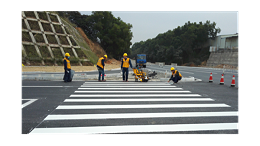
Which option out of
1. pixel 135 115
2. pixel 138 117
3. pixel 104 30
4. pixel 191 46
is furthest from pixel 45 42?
A: pixel 191 46

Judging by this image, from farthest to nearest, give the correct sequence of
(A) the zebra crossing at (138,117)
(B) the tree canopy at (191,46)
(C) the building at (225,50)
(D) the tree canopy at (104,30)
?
(B) the tree canopy at (191,46) < (D) the tree canopy at (104,30) < (C) the building at (225,50) < (A) the zebra crossing at (138,117)

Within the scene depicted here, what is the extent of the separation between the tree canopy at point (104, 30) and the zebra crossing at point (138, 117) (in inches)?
1713

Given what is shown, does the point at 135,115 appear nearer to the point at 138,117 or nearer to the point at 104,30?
the point at 138,117

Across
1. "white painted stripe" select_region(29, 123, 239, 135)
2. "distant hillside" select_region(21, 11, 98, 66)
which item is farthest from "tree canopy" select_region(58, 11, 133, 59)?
"white painted stripe" select_region(29, 123, 239, 135)

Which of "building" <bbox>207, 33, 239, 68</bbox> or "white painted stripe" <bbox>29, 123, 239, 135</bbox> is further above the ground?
"building" <bbox>207, 33, 239, 68</bbox>

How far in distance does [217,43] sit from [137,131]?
5657cm

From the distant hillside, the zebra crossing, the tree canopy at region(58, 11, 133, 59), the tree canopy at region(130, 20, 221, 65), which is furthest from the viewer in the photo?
the tree canopy at region(130, 20, 221, 65)

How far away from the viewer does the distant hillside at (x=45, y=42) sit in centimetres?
2362

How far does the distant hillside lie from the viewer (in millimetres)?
23625

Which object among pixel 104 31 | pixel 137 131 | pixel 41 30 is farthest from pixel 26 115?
pixel 104 31

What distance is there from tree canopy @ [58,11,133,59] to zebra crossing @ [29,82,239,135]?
143 feet

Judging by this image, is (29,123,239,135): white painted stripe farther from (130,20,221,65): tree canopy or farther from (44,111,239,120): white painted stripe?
(130,20,221,65): tree canopy

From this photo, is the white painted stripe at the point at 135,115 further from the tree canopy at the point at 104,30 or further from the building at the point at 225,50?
the tree canopy at the point at 104,30

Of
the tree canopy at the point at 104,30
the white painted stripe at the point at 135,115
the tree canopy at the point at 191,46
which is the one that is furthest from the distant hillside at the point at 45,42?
the tree canopy at the point at 191,46
